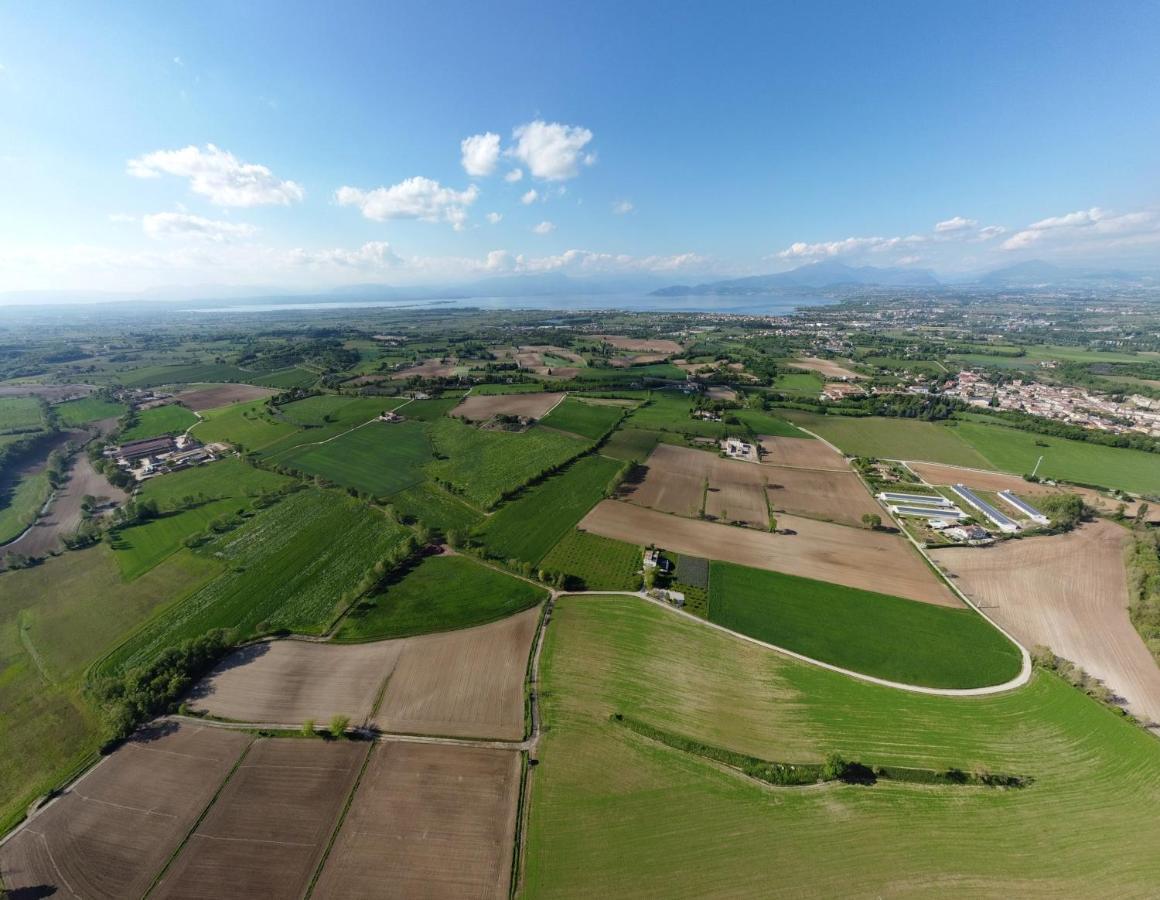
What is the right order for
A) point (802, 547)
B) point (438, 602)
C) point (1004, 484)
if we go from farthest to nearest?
point (1004, 484) < point (802, 547) < point (438, 602)

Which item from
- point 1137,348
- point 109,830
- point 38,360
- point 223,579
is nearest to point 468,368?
point 223,579

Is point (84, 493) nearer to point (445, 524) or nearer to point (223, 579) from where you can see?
point (223, 579)

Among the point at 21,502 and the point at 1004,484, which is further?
the point at 1004,484

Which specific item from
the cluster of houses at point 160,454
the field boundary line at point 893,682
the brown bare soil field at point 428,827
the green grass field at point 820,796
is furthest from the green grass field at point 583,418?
the cluster of houses at point 160,454

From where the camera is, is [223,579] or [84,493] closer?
[223,579]

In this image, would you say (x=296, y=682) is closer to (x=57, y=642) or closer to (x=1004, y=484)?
(x=57, y=642)

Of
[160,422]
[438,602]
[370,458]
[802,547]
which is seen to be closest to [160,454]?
[160,422]
